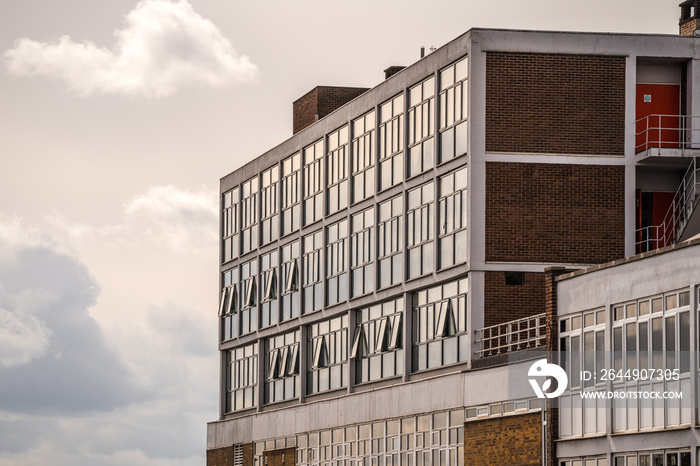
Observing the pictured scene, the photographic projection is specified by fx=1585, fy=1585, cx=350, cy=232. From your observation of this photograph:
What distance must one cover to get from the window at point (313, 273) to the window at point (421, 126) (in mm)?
8795

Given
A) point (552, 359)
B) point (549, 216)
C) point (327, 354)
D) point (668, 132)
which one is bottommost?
point (552, 359)

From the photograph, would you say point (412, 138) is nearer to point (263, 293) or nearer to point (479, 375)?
point (479, 375)

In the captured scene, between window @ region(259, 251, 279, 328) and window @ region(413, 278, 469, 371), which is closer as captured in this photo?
window @ region(413, 278, 469, 371)

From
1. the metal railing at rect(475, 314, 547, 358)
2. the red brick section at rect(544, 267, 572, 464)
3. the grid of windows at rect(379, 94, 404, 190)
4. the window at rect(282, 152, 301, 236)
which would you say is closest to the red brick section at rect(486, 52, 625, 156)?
the metal railing at rect(475, 314, 547, 358)

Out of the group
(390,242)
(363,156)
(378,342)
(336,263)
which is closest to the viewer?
(390,242)

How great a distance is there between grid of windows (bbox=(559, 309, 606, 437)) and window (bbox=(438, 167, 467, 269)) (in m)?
7.85

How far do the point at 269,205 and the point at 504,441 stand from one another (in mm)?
24406

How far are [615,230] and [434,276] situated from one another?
603 cm

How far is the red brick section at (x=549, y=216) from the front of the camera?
4728 centimetres

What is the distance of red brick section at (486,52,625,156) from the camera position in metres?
47.5

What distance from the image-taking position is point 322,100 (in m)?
64.4

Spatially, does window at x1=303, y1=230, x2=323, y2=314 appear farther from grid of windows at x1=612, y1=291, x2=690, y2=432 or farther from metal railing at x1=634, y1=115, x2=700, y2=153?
grid of windows at x1=612, y1=291, x2=690, y2=432

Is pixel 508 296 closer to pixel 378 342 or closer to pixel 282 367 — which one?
pixel 378 342

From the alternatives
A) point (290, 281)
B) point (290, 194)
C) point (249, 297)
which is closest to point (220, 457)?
point (249, 297)
